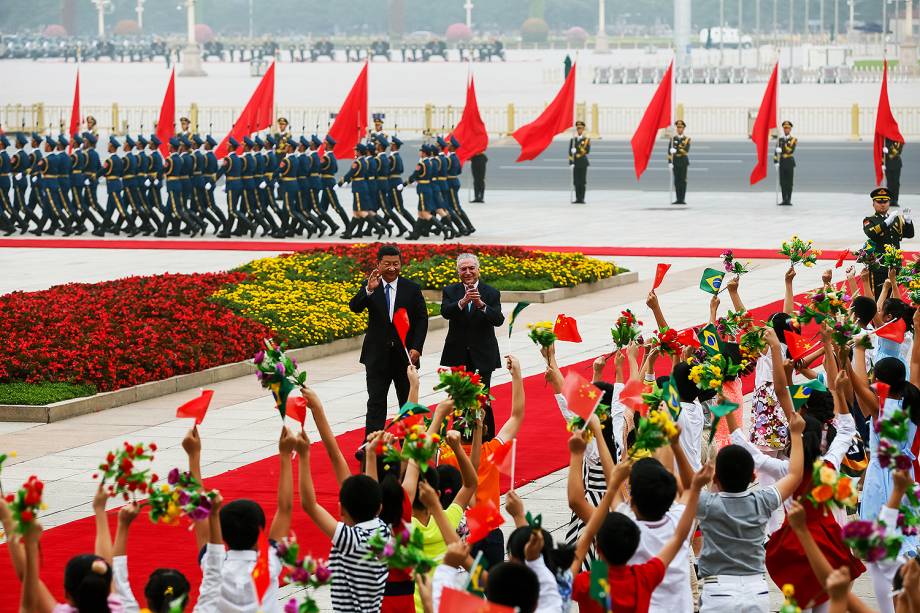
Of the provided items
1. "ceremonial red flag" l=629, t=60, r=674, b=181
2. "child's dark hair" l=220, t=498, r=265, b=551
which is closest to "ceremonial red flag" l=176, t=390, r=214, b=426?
"child's dark hair" l=220, t=498, r=265, b=551

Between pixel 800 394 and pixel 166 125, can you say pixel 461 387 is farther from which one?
pixel 166 125

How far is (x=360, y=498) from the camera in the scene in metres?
5.91

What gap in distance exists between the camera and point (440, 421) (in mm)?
6906

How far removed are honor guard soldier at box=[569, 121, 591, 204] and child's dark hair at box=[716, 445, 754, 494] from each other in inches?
1006

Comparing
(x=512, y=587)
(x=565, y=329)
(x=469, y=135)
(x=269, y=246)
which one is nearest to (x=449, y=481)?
(x=565, y=329)

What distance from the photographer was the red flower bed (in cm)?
1299

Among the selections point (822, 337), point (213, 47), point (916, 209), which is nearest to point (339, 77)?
point (213, 47)

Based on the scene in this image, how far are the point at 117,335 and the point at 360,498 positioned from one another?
8367 millimetres

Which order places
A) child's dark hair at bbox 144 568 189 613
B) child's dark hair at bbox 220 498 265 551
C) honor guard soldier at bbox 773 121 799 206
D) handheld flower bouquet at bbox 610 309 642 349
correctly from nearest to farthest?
child's dark hair at bbox 144 568 189 613, child's dark hair at bbox 220 498 265 551, handheld flower bouquet at bbox 610 309 642 349, honor guard soldier at bbox 773 121 799 206

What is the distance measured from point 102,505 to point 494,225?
895 inches

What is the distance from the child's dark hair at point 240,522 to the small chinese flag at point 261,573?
7cm

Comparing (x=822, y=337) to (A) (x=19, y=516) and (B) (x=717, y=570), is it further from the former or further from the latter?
(A) (x=19, y=516)

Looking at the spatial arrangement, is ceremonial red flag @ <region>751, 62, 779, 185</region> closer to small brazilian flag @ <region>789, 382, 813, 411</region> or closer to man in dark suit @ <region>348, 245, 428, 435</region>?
man in dark suit @ <region>348, 245, 428, 435</region>

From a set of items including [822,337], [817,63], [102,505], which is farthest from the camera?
[817,63]
